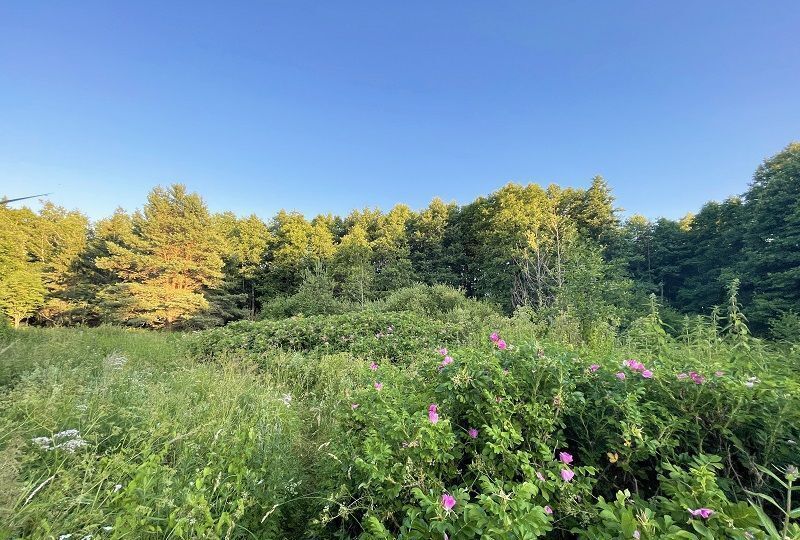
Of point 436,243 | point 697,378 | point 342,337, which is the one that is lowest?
point 342,337

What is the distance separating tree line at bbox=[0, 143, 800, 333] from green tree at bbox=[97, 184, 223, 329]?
0.07 metres

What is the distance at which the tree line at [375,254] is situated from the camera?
1467 centimetres

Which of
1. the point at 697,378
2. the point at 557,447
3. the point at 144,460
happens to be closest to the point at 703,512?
the point at 557,447

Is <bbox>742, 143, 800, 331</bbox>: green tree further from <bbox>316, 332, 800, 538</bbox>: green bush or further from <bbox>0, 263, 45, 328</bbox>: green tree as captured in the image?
<bbox>0, 263, 45, 328</bbox>: green tree

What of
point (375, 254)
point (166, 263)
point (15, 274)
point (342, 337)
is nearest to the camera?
point (342, 337)

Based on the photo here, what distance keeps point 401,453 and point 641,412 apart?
1.07m

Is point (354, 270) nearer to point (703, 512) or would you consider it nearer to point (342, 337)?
point (342, 337)

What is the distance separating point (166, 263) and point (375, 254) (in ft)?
39.1

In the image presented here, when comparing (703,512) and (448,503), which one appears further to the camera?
(448,503)

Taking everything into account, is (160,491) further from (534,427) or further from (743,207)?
(743,207)

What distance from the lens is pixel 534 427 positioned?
4.94 ft

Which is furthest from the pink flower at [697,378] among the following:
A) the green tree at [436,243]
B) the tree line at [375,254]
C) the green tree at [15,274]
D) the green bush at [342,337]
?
the green tree at [436,243]

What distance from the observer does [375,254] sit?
2167 centimetres

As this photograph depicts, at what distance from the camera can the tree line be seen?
14.7 m
